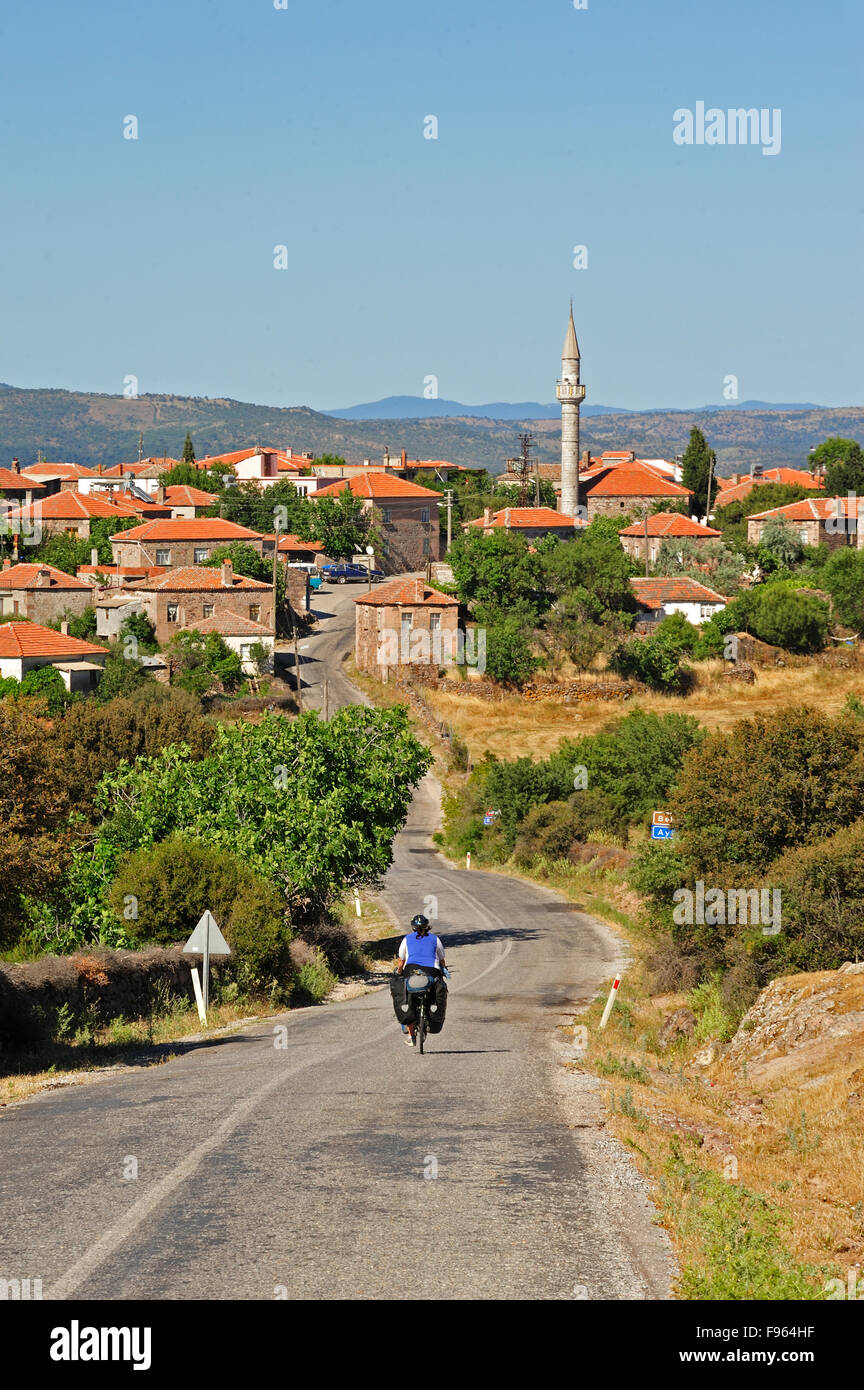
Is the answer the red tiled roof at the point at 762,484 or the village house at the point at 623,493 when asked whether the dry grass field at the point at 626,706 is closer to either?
the village house at the point at 623,493

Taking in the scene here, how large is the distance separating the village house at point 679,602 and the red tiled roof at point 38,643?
33.7 meters

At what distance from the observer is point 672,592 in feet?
301

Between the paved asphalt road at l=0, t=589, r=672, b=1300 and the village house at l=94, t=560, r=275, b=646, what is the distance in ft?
214

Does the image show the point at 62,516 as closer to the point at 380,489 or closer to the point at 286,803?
the point at 380,489

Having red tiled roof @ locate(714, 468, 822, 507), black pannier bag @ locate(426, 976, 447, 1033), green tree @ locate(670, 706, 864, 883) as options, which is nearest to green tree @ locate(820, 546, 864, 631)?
red tiled roof @ locate(714, 468, 822, 507)

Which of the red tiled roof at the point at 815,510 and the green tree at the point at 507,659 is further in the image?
the red tiled roof at the point at 815,510

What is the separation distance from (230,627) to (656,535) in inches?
1631

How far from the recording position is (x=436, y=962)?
50.5ft

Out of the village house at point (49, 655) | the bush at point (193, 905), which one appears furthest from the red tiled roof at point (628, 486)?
the bush at point (193, 905)

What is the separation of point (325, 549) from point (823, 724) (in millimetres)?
92362

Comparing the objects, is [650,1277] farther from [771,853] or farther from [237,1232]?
[771,853]

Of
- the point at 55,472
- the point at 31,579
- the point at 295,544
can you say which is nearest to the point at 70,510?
the point at 295,544

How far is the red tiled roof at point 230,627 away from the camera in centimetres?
8031
